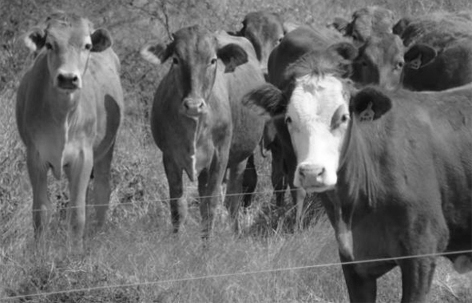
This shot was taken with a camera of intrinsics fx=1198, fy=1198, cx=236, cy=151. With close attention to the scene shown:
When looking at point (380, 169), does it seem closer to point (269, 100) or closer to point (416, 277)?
point (416, 277)

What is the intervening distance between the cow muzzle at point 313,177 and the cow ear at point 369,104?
2.09 feet

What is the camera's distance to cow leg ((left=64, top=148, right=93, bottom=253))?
34.2ft

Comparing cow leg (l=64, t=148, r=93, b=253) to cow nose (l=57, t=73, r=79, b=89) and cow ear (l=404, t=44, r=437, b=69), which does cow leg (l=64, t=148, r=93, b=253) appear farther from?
cow ear (l=404, t=44, r=437, b=69)

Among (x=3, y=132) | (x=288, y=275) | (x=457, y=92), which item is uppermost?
(x=457, y=92)

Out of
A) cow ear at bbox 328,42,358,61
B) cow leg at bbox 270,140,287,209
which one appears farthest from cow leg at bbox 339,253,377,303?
cow leg at bbox 270,140,287,209

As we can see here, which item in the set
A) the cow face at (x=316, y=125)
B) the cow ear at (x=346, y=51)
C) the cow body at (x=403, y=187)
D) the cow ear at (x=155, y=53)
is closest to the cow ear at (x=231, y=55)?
the cow ear at (x=155, y=53)

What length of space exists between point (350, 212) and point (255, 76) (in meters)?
5.71

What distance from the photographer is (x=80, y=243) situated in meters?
9.62

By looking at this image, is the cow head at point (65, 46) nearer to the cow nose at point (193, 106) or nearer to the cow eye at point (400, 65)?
the cow nose at point (193, 106)

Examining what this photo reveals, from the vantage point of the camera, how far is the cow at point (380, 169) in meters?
A: 7.23

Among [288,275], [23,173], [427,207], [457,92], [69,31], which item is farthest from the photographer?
[23,173]

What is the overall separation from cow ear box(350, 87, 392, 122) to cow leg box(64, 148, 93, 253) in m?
3.73

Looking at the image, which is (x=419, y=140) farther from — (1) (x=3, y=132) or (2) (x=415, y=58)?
(1) (x=3, y=132)

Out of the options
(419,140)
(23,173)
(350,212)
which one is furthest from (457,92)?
(23,173)
